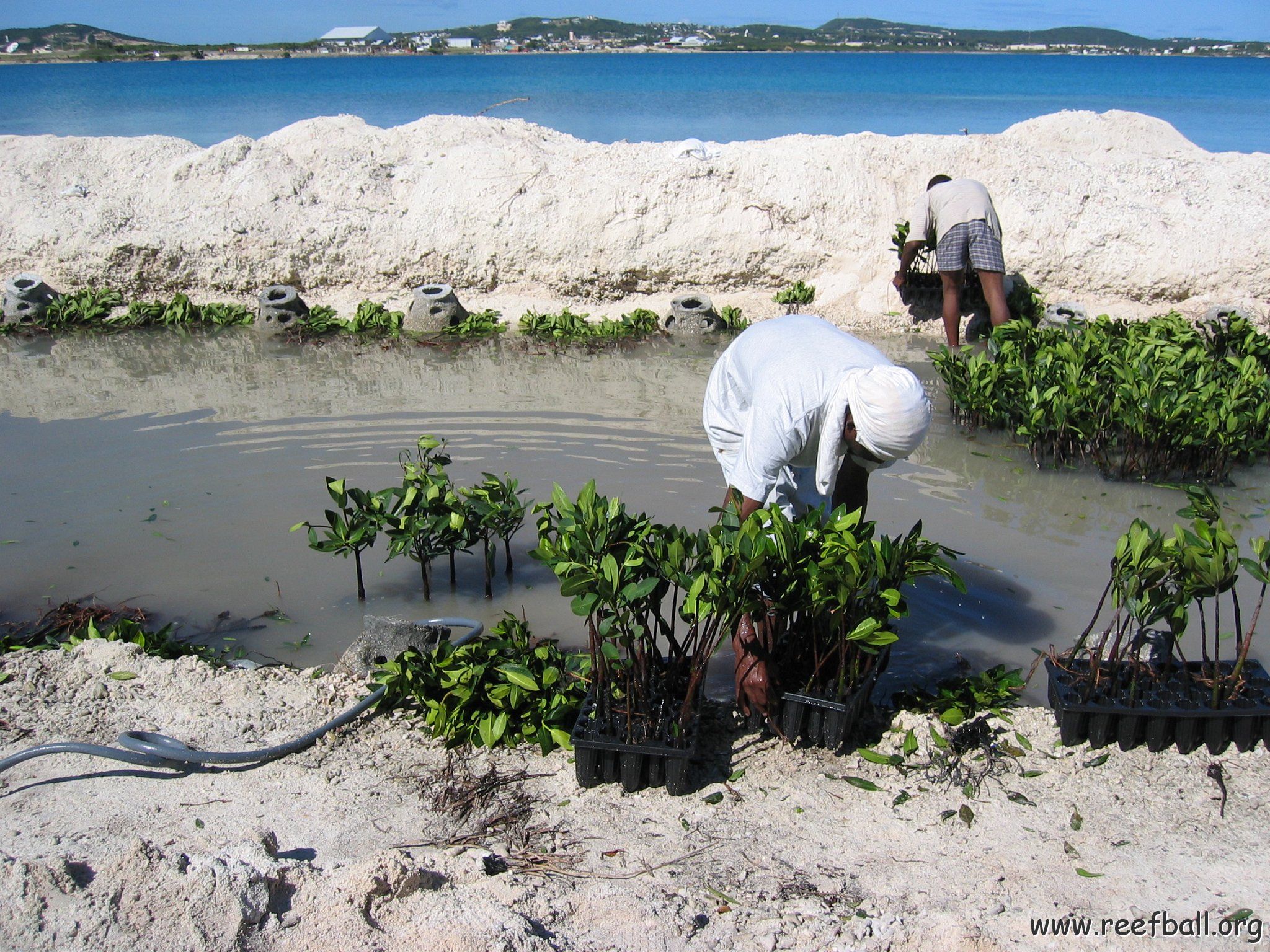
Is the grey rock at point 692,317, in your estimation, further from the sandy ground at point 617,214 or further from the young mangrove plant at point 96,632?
the young mangrove plant at point 96,632

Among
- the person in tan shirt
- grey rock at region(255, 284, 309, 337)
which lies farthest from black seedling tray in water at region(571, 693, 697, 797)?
grey rock at region(255, 284, 309, 337)

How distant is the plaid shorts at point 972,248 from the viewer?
7676 millimetres

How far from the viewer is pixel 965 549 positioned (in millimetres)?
5027

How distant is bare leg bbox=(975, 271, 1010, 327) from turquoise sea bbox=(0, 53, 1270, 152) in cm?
1951

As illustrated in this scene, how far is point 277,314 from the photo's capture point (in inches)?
365

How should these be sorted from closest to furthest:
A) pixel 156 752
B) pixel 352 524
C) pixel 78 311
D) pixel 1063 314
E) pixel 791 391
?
pixel 791 391 < pixel 156 752 < pixel 352 524 < pixel 1063 314 < pixel 78 311

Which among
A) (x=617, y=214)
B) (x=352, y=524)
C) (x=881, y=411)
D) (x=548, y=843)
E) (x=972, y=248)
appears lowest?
(x=548, y=843)

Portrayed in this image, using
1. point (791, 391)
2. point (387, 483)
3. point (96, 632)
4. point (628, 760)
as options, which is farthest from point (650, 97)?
point (628, 760)

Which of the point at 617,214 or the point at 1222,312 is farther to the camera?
the point at 617,214

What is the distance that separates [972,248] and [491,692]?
6134 mm

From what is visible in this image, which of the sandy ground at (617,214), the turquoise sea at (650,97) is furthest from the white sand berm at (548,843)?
the turquoise sea at (650,97)

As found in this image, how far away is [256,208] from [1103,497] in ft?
29.8

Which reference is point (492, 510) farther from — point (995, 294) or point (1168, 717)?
point (995, 294)

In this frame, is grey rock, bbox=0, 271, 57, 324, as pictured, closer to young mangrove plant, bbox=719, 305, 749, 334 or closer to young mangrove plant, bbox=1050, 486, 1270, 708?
young mangrove plant, bbox=719, 305, 749, 334
